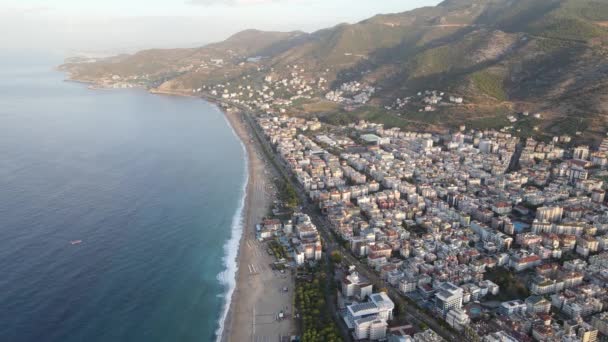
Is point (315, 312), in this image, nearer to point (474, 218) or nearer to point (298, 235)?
point (298, 235)

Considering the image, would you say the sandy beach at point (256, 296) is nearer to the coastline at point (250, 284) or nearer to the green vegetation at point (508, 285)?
the coastline at point (250, 284)

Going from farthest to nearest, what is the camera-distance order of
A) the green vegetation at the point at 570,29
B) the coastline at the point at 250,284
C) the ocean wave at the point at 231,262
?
the green vegetation at the point at 570,29, the ocean wave at the point at 231,262, the coastline at the point at 250,284

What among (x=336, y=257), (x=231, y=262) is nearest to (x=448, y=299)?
(x=336, y=257)

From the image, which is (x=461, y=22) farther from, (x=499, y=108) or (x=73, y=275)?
(x=73, y=275)

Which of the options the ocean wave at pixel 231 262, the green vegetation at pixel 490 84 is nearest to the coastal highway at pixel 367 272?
the ocean wave at pixel 231 262

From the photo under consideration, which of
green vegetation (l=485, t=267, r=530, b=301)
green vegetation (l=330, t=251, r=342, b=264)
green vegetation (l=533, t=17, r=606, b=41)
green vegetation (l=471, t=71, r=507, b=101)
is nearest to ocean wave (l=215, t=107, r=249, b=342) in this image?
green vegetation (l=330, t=251, r=342, b=264)
